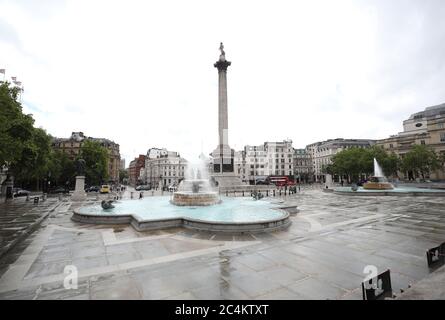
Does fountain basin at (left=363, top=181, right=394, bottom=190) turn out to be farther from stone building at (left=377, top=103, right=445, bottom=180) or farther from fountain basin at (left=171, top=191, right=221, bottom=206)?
stone building at (left=377, top=103, right=445, bottom=180)

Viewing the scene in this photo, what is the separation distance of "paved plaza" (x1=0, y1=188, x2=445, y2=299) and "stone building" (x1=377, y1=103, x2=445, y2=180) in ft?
248

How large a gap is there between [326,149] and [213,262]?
371 feet

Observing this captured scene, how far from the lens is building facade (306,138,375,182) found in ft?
350


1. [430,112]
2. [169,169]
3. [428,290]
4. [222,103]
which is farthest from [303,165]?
[428,290]

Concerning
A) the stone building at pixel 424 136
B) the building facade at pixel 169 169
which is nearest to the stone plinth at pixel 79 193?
the building facade at pixel 169 169

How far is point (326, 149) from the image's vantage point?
110 m

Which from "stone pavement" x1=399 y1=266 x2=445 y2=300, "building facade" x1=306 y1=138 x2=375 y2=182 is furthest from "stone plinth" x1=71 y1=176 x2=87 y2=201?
"building facade" x1=306 y1=138 x2=375 y2=182

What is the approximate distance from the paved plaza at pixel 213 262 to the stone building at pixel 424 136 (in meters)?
75.7

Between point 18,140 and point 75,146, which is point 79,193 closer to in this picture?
point 18,140

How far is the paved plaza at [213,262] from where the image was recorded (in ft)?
19.8
